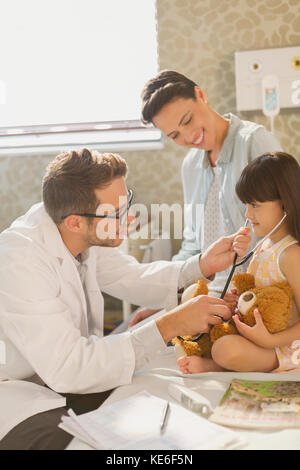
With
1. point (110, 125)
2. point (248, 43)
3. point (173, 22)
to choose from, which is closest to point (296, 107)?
point (248, 43)

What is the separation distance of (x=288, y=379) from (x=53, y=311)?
62cm

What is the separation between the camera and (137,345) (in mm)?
1371

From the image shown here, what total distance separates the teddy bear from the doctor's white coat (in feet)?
0.64

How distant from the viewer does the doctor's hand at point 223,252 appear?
160 cm

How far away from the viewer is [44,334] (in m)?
1.31

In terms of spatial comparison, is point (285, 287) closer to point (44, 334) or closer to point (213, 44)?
point (44, 334)

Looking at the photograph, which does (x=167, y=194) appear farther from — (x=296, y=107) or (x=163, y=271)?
(x=163, y=271)

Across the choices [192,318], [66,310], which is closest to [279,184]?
[192,318]

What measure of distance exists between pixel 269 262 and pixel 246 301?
0.54ft

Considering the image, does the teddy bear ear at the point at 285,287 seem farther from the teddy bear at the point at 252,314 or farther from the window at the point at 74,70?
the window at the point at 74,70

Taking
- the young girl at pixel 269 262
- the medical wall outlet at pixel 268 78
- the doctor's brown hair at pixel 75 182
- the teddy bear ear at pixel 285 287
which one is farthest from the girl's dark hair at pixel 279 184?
the medical wall outlet at pixel 268 78

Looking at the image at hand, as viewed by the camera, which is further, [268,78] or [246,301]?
[268,78]

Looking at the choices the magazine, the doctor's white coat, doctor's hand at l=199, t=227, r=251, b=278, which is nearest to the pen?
the magazine

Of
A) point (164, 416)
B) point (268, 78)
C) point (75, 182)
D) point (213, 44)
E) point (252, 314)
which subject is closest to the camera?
point (164, 416)
